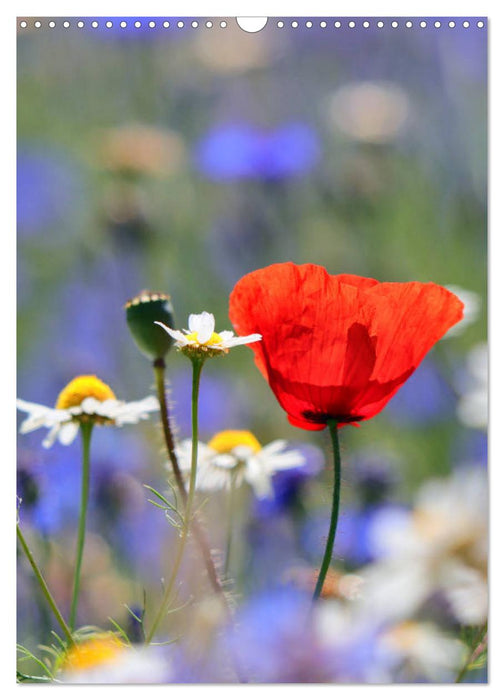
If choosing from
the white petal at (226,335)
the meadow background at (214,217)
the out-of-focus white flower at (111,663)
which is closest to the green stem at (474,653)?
the meadow background at (214,217)

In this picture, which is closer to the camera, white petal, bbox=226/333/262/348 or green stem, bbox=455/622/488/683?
white petal, bbox=226/333/262/348

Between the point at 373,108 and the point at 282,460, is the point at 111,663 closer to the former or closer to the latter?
the point at 282,460

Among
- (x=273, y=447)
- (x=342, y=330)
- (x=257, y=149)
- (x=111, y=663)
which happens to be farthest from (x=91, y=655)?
(x=257, y=149)

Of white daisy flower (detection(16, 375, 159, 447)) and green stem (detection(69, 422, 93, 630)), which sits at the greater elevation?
white daisy flower (detection(16, 375, 159, 447))

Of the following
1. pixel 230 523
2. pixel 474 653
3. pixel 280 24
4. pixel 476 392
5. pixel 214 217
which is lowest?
pixel 474 653

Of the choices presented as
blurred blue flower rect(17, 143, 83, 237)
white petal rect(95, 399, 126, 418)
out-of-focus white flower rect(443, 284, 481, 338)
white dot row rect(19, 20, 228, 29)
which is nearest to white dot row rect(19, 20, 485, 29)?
white dot row rect(19, 20, 228, 29)

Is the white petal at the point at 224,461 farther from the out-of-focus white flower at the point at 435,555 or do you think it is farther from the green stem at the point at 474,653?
the green stem at the point at 474,653

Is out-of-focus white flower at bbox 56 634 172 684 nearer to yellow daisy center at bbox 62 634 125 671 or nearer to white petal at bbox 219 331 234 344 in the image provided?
yellow daisy center at bbox 62 634 125 671

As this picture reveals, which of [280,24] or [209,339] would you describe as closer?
[209,339]
